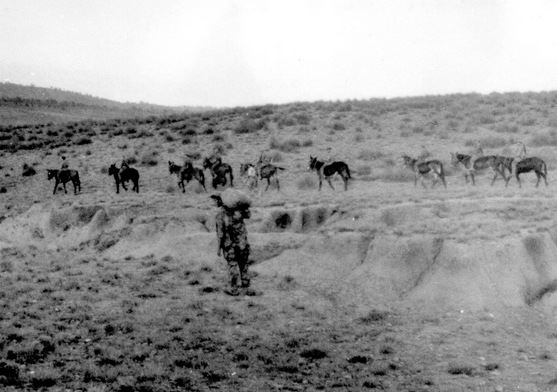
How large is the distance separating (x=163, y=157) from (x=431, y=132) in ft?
52.2

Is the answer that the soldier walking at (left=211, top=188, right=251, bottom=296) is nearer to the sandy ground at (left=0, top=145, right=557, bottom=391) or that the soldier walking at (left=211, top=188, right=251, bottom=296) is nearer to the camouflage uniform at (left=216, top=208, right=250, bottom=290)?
the camouflage uniform at (left=216, top=208, right=250, bottom=290)

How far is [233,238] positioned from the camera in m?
16.9

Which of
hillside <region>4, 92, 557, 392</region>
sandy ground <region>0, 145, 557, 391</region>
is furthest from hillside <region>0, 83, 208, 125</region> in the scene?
sandy ground <region>0, 145, 557, 391</region>

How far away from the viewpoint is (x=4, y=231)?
2731 centimetres

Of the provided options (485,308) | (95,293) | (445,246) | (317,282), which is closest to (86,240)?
(95,293)

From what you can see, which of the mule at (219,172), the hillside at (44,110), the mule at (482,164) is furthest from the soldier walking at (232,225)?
the hillside at (44,110)

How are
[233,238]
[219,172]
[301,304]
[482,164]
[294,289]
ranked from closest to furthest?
[301,304], [233,238], [294,289], [482,164], [219,172]

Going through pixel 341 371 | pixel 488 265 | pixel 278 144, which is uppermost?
pixel 278 144

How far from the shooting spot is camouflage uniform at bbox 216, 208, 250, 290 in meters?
16.9

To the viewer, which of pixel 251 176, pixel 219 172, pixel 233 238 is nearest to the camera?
pixel 233 238

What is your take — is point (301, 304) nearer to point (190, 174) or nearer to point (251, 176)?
point (251, 176)

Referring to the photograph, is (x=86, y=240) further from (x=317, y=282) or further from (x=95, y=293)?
(x=317, y=282)

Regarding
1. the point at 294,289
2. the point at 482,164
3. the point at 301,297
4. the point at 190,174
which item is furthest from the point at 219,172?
the point at 301,297

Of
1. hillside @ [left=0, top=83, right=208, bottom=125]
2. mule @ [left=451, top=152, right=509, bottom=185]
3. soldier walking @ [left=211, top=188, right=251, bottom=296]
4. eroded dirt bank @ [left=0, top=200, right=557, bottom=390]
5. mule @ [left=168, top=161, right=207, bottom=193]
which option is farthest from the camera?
hillside @ [left=0, top=83, right=208, bottom=125]
